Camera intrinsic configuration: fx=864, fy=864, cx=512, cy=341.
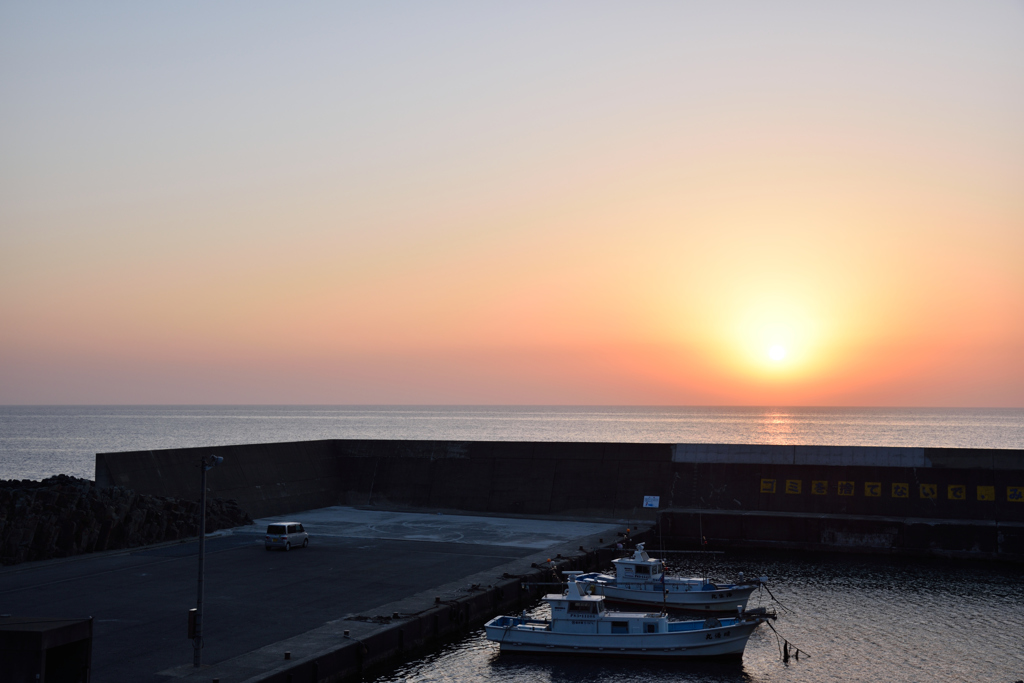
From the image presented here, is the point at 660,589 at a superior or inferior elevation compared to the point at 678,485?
inferior

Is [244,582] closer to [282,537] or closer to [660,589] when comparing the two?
[282,537]

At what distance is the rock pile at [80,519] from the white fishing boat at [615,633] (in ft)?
78.1

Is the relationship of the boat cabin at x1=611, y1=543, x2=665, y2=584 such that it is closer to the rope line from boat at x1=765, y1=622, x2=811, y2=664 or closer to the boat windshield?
the rope line from boat at x1=765, y1=622, x2=811, y2=664

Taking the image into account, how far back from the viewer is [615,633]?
33.4 meters

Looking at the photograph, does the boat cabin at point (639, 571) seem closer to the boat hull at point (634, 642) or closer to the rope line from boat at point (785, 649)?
the rope line from boat at point (785, 649)

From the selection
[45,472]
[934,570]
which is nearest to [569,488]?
[934,570]

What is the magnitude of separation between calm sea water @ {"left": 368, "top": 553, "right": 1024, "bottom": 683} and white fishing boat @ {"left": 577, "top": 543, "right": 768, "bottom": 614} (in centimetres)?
215

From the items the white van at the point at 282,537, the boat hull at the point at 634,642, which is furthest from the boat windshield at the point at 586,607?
the white van at the point at 282,537

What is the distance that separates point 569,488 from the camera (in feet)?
207

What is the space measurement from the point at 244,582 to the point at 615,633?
55.7 ft

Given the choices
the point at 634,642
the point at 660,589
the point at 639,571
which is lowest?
the point at 634,642

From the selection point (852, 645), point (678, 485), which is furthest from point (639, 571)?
point (678, 485)

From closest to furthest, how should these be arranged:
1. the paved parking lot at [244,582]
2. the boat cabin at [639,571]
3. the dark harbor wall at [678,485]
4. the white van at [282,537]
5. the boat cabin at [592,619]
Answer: the paved parking lot at [244,582], the boat cabin at [592,619], the boat cabin at [639,571], the white van at [282,537], the dark harbor wall at [678,485]

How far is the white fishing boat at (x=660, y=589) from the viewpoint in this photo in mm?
39938
